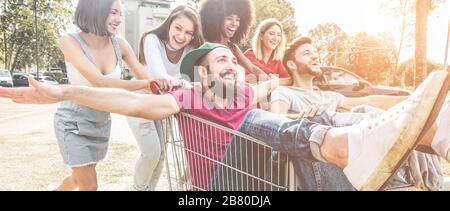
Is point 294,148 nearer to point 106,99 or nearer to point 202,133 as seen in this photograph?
point 202,133

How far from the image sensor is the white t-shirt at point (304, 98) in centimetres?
233

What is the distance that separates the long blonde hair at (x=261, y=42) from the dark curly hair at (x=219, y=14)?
66 millimetres

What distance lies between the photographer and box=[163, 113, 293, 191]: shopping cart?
2.04 metres

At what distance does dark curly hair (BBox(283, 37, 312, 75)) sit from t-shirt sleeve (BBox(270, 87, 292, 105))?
0.35ft

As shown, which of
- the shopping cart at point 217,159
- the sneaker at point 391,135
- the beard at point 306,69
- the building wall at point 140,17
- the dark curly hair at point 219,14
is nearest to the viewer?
the sneaker at point 391,135

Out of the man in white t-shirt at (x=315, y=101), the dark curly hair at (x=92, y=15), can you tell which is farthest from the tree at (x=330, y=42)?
the dark curly hair at (x=92, y=15)

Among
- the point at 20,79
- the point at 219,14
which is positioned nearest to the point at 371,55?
the point at 219,14

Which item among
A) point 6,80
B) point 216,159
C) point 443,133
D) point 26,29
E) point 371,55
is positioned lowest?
point 216,159

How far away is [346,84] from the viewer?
2.36 metres

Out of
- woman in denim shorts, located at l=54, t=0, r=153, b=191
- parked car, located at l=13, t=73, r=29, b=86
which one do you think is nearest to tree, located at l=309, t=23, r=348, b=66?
woman in denim shorts, located at l=54, t=0, r=153, b=191

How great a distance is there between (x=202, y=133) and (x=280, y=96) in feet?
1.59

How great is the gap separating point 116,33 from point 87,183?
0.69 metres

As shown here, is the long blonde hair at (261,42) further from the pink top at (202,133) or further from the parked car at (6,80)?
the parked car at (6,80)
